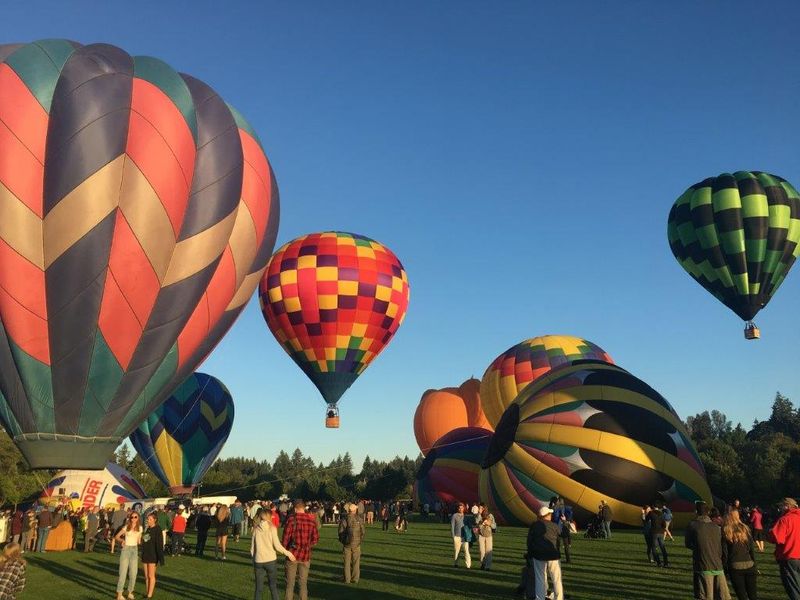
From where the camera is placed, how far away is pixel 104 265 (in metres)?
14.2

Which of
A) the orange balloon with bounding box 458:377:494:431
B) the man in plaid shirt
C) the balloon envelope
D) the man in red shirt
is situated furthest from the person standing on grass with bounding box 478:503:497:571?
the orange balloon with bounding box 458:377:494:431

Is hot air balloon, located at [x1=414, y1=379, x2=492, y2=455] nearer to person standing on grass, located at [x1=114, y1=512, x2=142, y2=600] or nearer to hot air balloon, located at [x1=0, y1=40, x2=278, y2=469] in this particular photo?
hot air balloon, located at [x1=0, y1=40, x2=278, y2=469]

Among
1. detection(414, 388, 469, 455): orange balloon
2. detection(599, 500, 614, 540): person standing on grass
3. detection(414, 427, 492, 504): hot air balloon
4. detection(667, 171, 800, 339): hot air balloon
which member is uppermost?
detection(667, 171, 800, 339): hot air balloon

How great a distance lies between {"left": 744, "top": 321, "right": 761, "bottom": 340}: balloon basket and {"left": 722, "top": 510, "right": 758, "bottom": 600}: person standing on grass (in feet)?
86.1

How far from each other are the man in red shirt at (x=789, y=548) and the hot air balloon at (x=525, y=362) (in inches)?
980

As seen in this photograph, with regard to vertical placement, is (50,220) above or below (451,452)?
above

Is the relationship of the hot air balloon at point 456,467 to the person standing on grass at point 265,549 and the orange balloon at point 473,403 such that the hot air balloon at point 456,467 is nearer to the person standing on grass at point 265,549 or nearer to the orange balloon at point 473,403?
the orange balloon at point 473,403

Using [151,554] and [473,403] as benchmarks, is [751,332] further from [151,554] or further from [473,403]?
[151,554]

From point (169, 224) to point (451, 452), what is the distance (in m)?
23.0

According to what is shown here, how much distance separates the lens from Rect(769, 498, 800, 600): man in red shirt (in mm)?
8000

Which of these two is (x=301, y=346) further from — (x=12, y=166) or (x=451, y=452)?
(x=12, y=166)

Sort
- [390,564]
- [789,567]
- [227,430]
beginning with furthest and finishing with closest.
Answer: [227,430] → [390,564] → [789,567]

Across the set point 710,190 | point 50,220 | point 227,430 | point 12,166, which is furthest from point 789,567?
point 227,430

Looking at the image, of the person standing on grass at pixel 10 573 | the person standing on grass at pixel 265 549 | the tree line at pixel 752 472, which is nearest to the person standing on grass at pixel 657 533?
the person standing on grass at pixel 265 549
